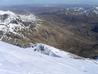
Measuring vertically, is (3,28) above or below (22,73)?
below

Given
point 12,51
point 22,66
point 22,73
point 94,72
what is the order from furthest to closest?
point 12,51 → point 94,72 → point 22,66 → point 22,73

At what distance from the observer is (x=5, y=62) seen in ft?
28.8

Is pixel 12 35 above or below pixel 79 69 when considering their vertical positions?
below

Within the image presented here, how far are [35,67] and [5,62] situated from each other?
1.09m

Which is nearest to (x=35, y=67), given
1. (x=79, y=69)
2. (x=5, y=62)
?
(x=5, y=62)

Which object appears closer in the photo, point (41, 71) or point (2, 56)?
point (41, 71)

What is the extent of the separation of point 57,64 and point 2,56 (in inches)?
84.3

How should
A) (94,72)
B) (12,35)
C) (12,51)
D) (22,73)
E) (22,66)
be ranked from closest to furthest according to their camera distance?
(22,73) < (22,66) < (94,72) < (12,51) < (12,35)

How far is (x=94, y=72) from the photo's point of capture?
9.23 meters

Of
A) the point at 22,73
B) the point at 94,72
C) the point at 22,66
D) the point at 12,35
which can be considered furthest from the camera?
the point at 12,35

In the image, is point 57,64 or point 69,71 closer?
point 69,71

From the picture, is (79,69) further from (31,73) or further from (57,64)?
(31,73)

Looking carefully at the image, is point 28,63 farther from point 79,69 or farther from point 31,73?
point 79,69

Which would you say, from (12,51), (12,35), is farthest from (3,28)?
(12,51)
